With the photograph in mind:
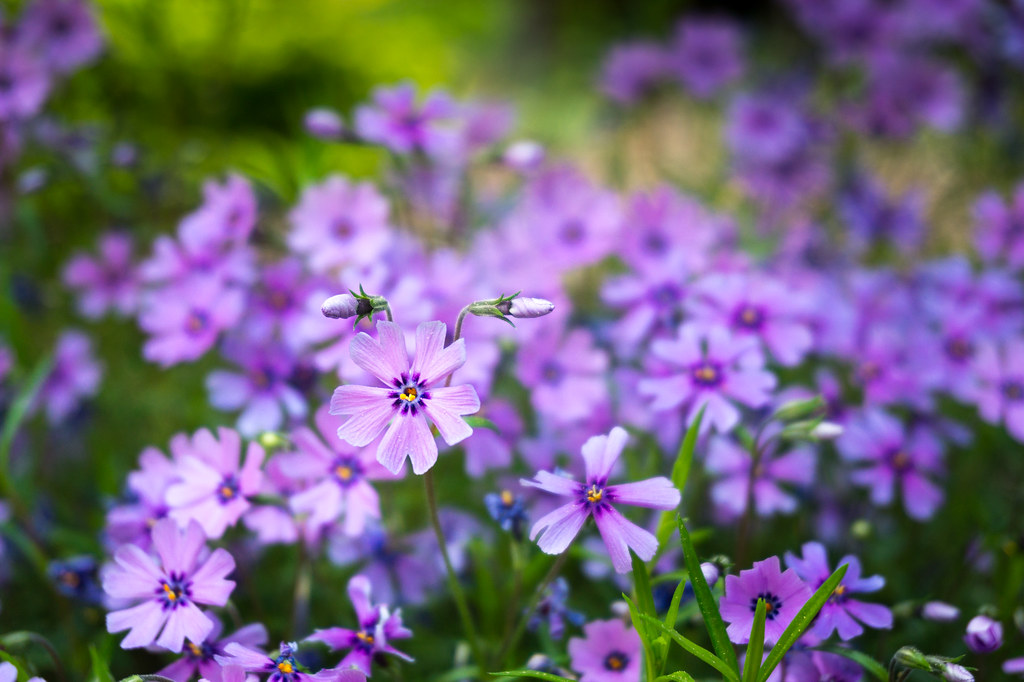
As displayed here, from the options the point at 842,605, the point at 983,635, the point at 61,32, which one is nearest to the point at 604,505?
the point at 842,605

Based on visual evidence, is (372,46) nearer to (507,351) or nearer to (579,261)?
(579,261)

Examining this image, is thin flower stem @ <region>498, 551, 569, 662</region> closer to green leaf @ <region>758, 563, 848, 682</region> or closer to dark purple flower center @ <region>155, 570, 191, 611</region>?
green leaf @ <region>758, 563, 848, 682</region>

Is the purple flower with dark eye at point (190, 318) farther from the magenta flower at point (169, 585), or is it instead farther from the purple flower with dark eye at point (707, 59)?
the purple flower with dark eye at point (707, 59)

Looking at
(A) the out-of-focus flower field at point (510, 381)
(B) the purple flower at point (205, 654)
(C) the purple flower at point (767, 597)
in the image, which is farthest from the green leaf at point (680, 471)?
(B) the purple flower at point (205, 654)

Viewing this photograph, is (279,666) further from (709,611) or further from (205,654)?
(709,611)

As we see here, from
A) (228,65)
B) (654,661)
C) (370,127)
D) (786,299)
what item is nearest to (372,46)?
(228,65)

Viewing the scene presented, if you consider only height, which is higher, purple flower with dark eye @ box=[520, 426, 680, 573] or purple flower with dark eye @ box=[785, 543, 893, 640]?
purple flower with dark eye @ box=[520, 426, 680, 573]

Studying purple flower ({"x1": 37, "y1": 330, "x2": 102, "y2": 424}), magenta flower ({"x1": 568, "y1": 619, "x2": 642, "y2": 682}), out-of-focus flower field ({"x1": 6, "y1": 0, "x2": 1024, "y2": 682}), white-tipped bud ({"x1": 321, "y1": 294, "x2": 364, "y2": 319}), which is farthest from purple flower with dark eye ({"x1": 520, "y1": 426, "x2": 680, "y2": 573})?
purple flower ({"x1": 37, "y1": 330, "x2": 102, "y2": 424})
